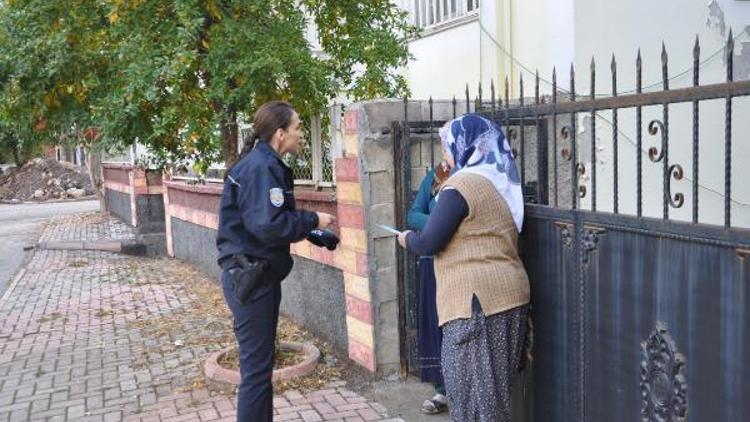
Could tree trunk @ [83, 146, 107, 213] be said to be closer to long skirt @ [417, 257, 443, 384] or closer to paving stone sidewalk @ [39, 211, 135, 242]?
paving stone sidewalk @ [39, 211, 135, 242]

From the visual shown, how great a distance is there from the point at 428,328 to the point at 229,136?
2537 millimetres

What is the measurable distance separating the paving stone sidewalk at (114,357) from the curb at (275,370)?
0.41ft

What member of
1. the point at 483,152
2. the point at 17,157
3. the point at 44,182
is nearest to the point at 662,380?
the point at 483,152

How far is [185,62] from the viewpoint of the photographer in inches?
198

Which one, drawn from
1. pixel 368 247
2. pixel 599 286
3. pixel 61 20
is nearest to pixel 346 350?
pixel 368 247

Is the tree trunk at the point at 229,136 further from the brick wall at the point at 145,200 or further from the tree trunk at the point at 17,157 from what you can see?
the tree trunk at the point at 17,157

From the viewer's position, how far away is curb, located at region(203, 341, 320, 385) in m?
5.46

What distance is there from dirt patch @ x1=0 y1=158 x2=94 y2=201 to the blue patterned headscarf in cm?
3416

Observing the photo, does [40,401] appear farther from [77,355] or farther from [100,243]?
[100,243]

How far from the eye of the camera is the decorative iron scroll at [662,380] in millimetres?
2631

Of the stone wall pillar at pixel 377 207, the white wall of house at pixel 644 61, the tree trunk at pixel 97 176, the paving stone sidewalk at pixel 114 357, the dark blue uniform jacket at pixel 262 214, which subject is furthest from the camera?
the tree trunk at pixel 97 176

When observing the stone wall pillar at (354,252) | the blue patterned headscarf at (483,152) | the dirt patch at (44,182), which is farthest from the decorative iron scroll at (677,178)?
the dirt patch at (44,182)

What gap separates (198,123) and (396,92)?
188 cm

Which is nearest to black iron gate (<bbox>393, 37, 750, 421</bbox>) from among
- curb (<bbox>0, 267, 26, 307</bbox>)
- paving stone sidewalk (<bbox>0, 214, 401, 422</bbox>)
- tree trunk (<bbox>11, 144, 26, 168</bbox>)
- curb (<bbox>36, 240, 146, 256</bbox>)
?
paving stone sidewalk (<bbox>0, 214, 401, 422</bbox>)
